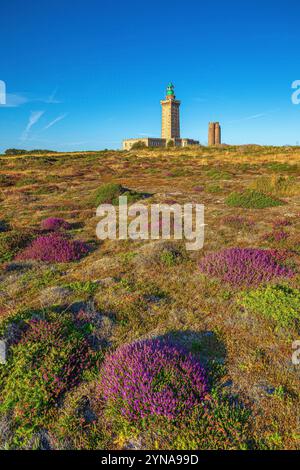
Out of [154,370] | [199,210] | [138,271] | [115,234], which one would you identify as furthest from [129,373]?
[199,210]

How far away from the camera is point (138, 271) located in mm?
8250

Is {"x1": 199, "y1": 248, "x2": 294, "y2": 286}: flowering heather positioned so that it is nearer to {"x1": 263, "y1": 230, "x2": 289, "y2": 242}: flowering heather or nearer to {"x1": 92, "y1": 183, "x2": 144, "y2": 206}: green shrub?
{"x1": 263, "y1": 230, "x2": 289, "y2": 242}: flowering heather

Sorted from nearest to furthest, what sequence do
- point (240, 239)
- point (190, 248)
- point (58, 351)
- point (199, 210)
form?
point (58, 351) → point (190, 248) → point (240, 239) → point (199, 210)

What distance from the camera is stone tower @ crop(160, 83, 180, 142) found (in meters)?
186

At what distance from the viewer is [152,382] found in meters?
3.98

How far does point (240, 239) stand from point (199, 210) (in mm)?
5670

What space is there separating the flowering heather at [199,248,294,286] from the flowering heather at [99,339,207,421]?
3176 millimetres

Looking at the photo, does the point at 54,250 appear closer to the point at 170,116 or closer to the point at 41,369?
the point at 41,369

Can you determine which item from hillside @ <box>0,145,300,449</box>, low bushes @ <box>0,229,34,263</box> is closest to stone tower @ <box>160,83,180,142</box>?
low bushes @ <box>0,229,34,263</box>

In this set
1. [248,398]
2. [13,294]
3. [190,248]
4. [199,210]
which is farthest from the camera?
[199,210]

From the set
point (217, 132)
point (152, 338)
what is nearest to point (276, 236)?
point (152, 338)

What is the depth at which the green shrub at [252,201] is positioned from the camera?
626 inches

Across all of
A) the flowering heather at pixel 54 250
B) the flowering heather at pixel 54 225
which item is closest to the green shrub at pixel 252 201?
the flowering heather at pixel 54 225

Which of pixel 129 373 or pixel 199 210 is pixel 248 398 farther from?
pixel 199 210
